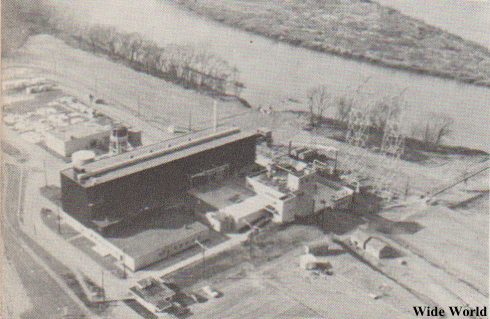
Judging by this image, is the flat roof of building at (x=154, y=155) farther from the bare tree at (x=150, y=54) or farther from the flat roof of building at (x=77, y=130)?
the bare tree at (x=150, y=54)

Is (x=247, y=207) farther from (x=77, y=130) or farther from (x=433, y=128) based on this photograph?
(x=433, y=128)

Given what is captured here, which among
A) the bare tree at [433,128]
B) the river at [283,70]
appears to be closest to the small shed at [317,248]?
the bare tree at [433,128]

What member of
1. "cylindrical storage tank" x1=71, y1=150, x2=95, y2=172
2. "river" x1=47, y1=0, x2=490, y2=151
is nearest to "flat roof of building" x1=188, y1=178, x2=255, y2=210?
"cylindrical storage tank" x1=71, y1=150, x2=95, y2=172

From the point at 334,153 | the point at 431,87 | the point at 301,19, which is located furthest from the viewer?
the point at 301,19

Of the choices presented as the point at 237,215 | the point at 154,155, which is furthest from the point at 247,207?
the point at 154,155

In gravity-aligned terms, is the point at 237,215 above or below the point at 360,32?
below

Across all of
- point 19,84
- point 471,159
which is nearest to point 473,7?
point 471,159

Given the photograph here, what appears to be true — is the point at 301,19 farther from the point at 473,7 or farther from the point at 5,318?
the point at 5,318
